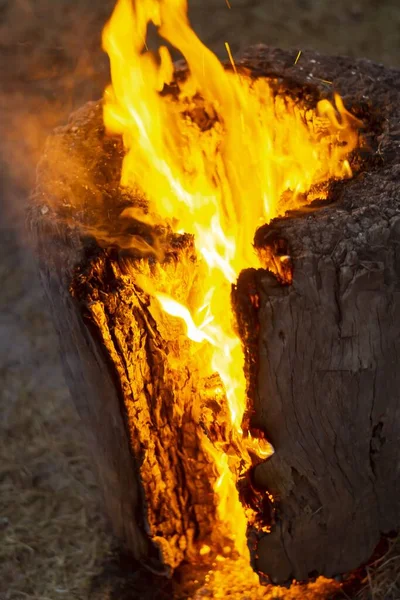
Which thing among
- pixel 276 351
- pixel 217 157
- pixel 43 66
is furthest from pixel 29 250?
pixel 276 351

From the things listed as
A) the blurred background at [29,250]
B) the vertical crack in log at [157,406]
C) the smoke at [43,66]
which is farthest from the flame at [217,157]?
the smoke at [43,66]

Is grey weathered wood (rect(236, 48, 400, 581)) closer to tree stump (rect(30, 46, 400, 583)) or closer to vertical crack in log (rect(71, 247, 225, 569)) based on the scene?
tree stump (rect(30, 46, 400, 583))

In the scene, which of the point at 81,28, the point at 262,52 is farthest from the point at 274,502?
the point at 81,28

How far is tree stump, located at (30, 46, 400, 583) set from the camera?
1.68 metres

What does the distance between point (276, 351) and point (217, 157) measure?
71cm

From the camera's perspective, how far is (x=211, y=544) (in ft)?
7.55

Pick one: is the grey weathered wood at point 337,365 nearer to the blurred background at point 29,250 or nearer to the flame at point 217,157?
the flame at point 217,157

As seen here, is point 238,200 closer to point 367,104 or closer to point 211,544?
point 367,104

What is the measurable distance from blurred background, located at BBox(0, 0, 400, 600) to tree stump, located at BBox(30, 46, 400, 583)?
30cm

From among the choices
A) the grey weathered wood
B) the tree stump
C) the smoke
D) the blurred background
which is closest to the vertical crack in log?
the tree stump

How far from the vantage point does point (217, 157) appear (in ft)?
7.25

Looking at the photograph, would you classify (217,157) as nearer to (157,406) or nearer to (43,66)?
(157,406)

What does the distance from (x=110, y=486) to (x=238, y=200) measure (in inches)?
35.0

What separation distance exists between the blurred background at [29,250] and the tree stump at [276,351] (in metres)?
0.30
